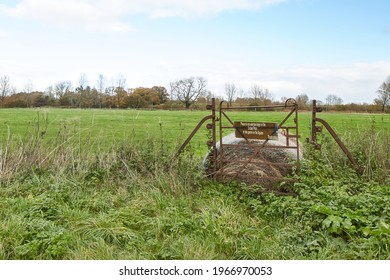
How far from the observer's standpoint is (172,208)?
534cm

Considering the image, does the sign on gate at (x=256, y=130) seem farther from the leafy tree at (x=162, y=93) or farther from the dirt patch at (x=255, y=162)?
the leafy tree at (x=162, y=93)

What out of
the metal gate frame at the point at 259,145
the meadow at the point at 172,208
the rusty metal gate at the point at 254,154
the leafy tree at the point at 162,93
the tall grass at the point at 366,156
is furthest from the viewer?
the leafy tree at the point at 162,93

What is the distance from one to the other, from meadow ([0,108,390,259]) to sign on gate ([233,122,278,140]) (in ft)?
2.85

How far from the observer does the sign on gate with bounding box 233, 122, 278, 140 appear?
671 cm

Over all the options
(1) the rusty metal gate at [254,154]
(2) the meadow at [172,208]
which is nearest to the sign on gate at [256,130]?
(1) the rusty metal gate at [254,154]

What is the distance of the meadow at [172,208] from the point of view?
4137 mm

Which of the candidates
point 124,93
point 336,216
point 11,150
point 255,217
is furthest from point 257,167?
point 124,93

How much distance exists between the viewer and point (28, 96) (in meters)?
69.1

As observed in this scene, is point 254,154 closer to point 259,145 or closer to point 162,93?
point 259,145

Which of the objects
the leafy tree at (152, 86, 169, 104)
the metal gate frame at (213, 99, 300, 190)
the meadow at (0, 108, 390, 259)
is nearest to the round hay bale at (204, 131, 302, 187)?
the metal gate frame at (213, 99, 300, 190)

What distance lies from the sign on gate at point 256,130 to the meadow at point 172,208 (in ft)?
2.85

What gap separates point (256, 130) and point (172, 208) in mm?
2571

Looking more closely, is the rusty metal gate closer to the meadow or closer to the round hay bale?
the round hay bale
